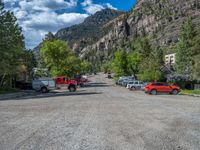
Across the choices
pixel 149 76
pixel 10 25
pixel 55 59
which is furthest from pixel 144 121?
pixel 55 59

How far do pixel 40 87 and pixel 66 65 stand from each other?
26672 mm

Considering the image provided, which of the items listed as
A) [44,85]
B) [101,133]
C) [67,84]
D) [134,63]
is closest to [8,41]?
[44,85]

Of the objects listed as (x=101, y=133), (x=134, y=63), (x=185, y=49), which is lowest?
(x=101, y=133)

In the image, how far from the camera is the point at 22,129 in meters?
11.8

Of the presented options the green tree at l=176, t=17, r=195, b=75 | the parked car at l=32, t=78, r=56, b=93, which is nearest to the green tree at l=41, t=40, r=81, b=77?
the parked car at l=32, t=78, r=56, b=93

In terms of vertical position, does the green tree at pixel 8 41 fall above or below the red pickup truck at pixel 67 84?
above

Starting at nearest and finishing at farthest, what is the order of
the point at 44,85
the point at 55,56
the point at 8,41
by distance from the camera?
the point at 8,41 < the point at 44,85 < the point at 55,56

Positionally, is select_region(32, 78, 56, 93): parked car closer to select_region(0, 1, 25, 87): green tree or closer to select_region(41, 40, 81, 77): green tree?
select_region(0, 1, 25, 87): green tree

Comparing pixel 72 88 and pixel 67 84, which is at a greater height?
pixel 67 84

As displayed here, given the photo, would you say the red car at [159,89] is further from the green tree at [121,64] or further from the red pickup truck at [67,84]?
the green tree at [121,64]

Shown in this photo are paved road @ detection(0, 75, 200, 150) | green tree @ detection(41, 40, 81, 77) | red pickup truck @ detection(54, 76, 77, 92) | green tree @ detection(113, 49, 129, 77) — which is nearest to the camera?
paved road @ detection(0, 75, 200, 150)

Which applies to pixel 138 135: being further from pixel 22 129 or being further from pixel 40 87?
pixel 40 87

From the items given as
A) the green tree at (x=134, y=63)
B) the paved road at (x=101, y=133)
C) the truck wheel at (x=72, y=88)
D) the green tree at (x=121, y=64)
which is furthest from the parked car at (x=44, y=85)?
the green tree at (x=121, y=64)

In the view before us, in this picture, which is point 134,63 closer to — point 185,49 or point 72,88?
point 185,49
